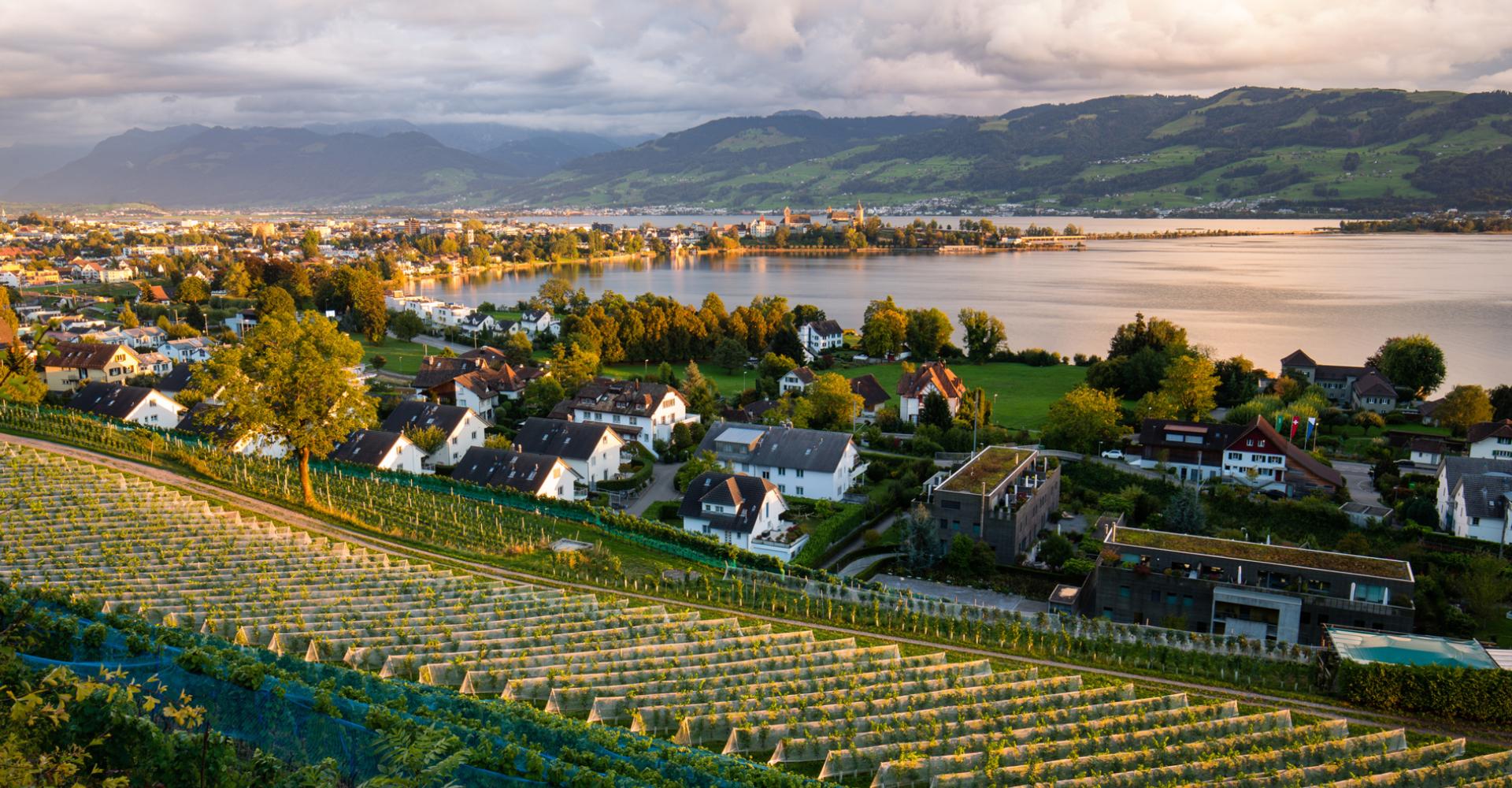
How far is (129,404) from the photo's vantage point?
33281mm

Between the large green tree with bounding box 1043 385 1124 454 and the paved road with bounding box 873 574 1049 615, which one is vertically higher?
the large green tree with bounding box 1043 385 1124 454

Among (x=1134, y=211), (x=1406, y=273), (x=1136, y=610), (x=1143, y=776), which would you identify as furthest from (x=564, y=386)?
(x=1134, y=211)

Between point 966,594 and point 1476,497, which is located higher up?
point 1476,497

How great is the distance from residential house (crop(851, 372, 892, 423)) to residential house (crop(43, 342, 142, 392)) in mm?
32347

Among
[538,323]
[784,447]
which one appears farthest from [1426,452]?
[538,323]

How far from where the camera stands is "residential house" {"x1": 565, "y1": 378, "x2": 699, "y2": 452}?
117 ft

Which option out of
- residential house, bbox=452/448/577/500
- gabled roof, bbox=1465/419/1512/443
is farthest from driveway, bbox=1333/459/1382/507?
residential house, bbox=452/448/577/500

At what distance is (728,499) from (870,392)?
57.9 feet

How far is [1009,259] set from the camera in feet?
397

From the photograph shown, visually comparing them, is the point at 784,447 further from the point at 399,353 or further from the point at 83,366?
the point at 399,353

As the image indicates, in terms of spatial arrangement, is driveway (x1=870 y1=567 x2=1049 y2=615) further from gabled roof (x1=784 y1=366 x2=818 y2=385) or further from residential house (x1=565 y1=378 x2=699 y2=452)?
gabled roof (x1=784 y1=366 x2=818 y2=385)

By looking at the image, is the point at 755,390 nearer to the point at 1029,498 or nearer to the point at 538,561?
the point at 1029,498

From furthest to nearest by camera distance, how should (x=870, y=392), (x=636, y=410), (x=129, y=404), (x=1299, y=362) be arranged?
1. (x=1299, y=362)
2. (x=870, y=392)
3. (x=636, y=410)
4. (x=129, y=404)

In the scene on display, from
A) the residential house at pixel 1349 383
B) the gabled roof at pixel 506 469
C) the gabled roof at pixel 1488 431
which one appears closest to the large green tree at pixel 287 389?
the gabled roof at pixel 506 469
